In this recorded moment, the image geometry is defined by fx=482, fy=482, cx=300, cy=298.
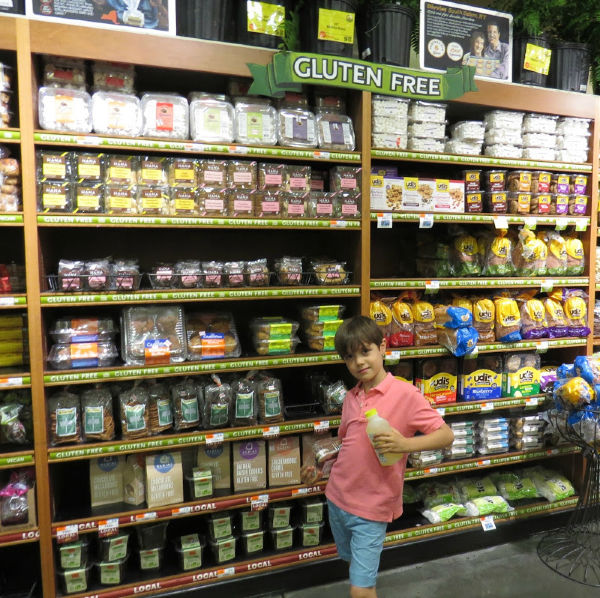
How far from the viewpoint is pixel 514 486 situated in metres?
3.24

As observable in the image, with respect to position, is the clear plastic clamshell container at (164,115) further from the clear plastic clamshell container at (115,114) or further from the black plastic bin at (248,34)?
the black plastic bin at (248,34)

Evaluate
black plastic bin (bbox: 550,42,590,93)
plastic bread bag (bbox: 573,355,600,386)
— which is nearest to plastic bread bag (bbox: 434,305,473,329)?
plastic bread bag (bbox: 573,355,600,386)

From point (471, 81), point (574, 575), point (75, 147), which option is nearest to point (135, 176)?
point (75, 147)

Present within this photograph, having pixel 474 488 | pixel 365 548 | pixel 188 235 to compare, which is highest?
pixel 188 235

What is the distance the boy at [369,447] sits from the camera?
1808 millimetres

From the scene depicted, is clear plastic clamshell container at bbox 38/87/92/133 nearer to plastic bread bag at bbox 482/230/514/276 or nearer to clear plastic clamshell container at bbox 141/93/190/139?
clear plastic clamshell container at bbox 141/93/190/139

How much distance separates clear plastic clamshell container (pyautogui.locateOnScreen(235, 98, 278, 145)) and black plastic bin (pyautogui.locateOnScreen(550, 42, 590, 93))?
1933 millimetres

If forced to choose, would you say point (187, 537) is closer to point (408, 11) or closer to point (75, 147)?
point (75, 147)

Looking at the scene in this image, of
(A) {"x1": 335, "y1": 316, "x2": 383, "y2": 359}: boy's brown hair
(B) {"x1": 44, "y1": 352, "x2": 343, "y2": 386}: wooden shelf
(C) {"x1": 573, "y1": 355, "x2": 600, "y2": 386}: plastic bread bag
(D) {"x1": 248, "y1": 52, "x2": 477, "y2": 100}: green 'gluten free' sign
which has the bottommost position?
(C) {"x1": 573, "y1": 355, "x2": 600, "y2": 386}: plastic bread bag

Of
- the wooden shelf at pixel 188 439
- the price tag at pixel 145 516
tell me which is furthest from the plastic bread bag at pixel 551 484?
the price tag at pixel 145 516

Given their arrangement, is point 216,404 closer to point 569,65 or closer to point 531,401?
point 531,401

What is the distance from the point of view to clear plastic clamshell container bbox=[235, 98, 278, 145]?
8.10 ft

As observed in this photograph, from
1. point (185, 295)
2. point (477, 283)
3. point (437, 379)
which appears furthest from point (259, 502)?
point (477, 283)

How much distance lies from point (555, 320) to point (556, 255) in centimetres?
43
